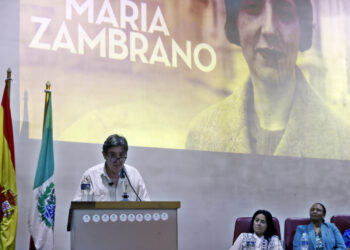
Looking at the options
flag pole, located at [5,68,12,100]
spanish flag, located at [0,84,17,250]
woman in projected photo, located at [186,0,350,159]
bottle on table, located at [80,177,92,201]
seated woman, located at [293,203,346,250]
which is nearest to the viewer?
bottle on table, located at [80,177,92,201]

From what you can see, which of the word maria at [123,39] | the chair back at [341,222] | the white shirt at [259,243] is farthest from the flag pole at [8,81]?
the chair back at [341,222]

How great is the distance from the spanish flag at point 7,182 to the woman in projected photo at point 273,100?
193cm

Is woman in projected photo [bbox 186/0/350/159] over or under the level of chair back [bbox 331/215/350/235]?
over

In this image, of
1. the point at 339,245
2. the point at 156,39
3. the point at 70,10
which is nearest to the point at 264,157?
the point at 339,245

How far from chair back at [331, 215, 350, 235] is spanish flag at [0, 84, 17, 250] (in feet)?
10.1

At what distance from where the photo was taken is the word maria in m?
4.73

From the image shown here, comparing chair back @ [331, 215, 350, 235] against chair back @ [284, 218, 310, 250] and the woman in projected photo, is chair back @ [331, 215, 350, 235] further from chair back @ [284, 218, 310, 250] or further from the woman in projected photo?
the woman in projected photo

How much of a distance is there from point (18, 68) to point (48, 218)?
51.1 inches

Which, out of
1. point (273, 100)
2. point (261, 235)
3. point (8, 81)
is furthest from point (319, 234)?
point (8, 81)

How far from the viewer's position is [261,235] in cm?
468

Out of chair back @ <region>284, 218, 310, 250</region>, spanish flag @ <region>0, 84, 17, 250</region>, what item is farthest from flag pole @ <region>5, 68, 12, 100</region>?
chair back @ <region>284, 218, 310, 250</region>

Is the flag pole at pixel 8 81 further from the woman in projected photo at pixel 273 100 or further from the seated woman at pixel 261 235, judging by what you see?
the seated woman at pixel 261 235

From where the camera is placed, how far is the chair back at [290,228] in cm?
506

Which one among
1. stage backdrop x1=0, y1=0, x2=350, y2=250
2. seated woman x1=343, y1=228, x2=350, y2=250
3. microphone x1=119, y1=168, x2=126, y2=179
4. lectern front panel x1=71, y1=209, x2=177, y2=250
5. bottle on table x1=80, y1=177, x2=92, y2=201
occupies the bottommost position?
seated woman x1=343, y1=228, x2=350, y2=250
